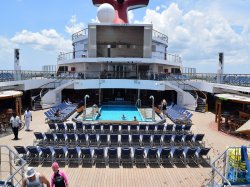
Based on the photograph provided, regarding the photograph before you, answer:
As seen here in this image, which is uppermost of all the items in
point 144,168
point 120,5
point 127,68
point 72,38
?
point 120,5

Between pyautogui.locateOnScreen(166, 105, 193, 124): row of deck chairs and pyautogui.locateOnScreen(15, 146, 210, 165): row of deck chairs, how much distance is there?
6981 millimetres

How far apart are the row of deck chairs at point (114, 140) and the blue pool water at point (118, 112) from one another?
21.9ft

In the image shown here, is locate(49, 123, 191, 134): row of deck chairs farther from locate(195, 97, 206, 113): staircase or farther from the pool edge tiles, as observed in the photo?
locate(195, 97, 206, 113): staircase

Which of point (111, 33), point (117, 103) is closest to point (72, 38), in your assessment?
point (111, 33)

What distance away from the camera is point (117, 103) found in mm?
26969

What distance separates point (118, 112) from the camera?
23.1 m

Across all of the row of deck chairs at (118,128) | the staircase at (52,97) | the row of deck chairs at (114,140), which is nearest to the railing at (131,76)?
the staircase at (52,97)

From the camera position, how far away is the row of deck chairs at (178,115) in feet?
59.2

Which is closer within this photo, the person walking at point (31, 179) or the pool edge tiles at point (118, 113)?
the person walking at point (31, 179)

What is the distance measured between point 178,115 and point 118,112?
542 cm

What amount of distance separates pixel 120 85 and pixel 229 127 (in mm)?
10451

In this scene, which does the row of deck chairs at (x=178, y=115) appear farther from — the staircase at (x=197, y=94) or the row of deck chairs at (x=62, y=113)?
the row of deck chairs at (x=62, y=113)

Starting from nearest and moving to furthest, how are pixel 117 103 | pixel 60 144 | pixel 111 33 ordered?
1. pixel 60 144
2. pixel 117 103
3. pixel 111 33

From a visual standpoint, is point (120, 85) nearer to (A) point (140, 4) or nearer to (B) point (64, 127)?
(B) point (64, 127)
